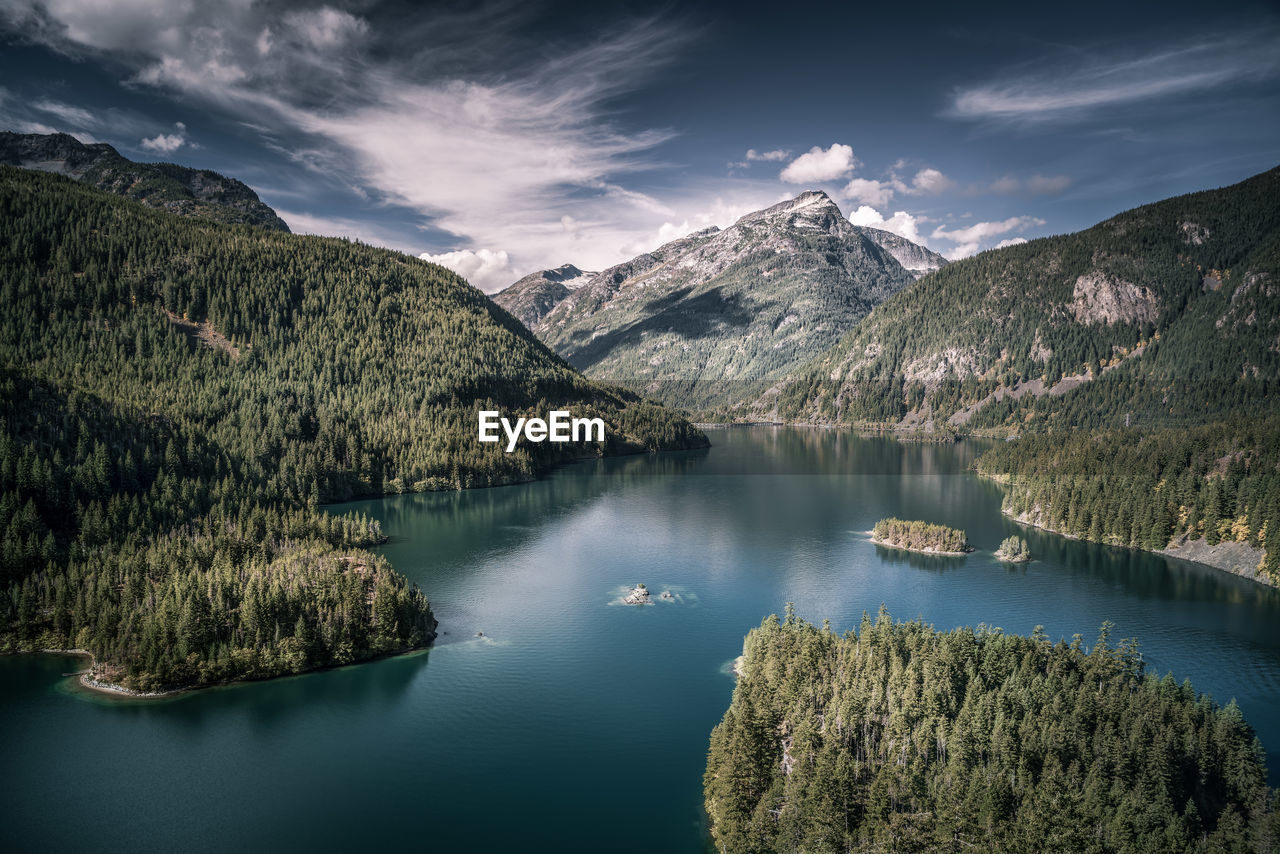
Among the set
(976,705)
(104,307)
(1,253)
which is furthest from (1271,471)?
(1,253)

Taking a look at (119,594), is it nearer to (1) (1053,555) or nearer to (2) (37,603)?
(2) (37,603)

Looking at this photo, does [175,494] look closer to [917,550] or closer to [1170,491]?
[917,550]

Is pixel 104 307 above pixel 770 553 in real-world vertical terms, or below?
above

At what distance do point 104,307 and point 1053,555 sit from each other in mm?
225134

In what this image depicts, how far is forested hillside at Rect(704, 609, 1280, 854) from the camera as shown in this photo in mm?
42719

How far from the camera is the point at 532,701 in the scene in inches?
2704

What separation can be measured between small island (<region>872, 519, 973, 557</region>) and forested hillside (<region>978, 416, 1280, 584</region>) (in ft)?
80.0

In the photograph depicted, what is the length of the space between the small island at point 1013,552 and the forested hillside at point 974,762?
60114mm

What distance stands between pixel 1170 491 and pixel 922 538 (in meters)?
42.8

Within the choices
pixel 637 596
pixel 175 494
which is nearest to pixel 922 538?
pixel 637 596

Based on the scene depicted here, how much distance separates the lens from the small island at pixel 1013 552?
11669 centimetres

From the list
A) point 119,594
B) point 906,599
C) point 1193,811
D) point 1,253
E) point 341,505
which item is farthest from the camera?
point 1,253

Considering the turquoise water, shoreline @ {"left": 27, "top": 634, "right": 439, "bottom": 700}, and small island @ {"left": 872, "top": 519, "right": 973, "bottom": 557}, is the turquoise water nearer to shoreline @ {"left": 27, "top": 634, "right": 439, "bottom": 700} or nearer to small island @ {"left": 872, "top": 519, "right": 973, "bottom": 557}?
shoreline @ {"left": 27, "top": 634, "right": 439, "bottom": 700}

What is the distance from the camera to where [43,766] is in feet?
187
